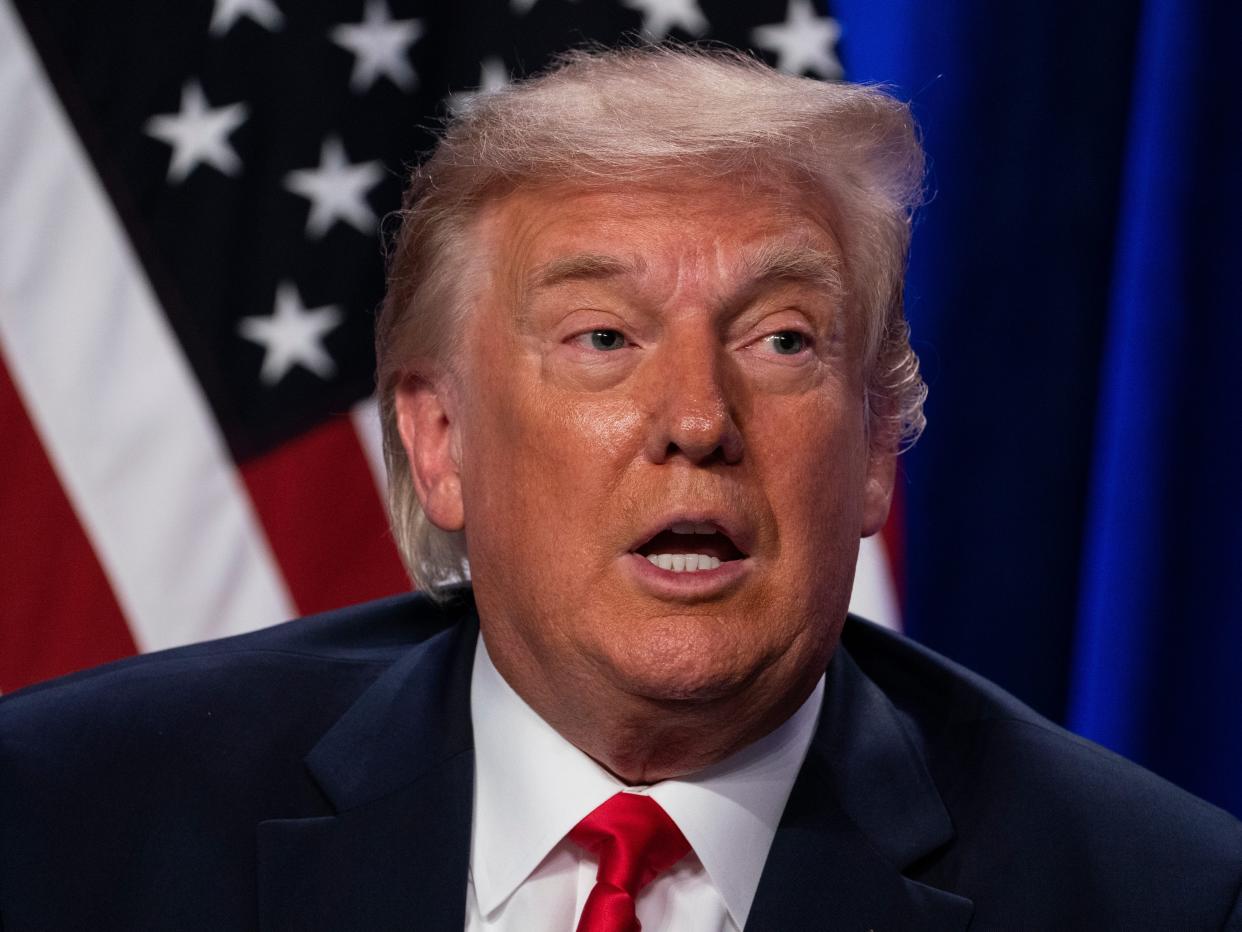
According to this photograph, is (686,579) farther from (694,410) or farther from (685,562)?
(694,410)

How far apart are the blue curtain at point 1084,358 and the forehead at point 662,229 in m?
1.10

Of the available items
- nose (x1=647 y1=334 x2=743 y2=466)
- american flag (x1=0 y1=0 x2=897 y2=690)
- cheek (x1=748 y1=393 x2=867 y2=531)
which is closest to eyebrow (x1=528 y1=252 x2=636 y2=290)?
nose (x1=647 y1=334 x2=743 y2=466)

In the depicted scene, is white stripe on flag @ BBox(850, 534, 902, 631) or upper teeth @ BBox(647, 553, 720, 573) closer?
upper teeth @ BBox(647, 553, 720, 573)

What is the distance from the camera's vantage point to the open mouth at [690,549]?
1729 mm

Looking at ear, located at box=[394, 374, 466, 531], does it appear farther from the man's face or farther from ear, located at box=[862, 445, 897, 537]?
ear, located at box=[862, 445, 897, 537]

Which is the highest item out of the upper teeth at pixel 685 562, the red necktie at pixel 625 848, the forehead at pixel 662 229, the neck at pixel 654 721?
the forehead at pixel 662 229

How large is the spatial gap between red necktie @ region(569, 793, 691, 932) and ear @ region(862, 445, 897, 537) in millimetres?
428

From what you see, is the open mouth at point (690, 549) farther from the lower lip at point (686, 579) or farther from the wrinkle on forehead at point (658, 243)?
the wrinkle on forehead at point (658, 243)

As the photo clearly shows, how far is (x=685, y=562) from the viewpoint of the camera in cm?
174

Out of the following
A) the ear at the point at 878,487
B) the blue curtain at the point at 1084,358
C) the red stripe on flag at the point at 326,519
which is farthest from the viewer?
the red stripe on flag at the point at 326,519

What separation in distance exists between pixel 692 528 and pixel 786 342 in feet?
0.87

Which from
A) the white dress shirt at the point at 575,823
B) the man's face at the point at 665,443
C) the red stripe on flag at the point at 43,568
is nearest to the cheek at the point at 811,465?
the man's face at the point at 665,443

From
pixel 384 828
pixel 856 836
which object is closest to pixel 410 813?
pixel 384 828

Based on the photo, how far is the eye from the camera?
5.93 ft
